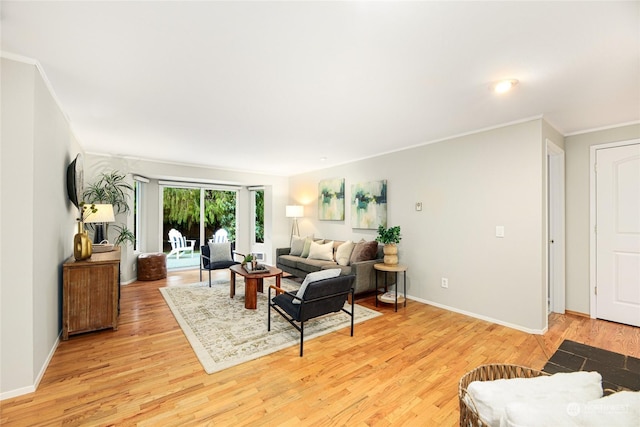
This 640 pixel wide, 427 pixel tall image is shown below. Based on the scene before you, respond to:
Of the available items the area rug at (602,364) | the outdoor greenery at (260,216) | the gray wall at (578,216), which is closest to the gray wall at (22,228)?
the area rug at (602,364)

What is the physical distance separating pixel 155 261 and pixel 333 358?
4.54m

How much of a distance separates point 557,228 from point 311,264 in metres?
3.61

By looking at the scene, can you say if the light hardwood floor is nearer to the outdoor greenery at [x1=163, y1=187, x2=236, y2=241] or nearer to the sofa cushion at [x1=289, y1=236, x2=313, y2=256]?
the sofa cushion at [x1=289, y1=236, x2=313, y2=256]

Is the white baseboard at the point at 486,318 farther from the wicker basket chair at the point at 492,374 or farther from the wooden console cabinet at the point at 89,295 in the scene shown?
the wooden console cabinet at the point at 89,295

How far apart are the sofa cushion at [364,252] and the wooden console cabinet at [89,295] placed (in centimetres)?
310

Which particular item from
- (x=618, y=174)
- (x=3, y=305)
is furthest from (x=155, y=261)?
(x=618, y=174)

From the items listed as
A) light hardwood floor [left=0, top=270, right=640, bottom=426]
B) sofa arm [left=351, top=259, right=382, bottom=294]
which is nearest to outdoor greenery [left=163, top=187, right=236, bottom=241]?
light hardwood floor [left=0, top=270, right=640, bottom=426]

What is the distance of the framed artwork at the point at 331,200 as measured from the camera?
563 cm

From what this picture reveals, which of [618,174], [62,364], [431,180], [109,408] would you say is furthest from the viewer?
[431,180]

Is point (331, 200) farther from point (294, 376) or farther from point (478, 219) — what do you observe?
point (294, 376)

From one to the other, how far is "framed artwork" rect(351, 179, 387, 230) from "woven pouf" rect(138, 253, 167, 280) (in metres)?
3.98

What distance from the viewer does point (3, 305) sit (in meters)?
1.89

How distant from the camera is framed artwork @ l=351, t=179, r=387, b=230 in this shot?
4715 mm

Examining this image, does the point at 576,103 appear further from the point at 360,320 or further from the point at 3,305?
the point at 3,305
